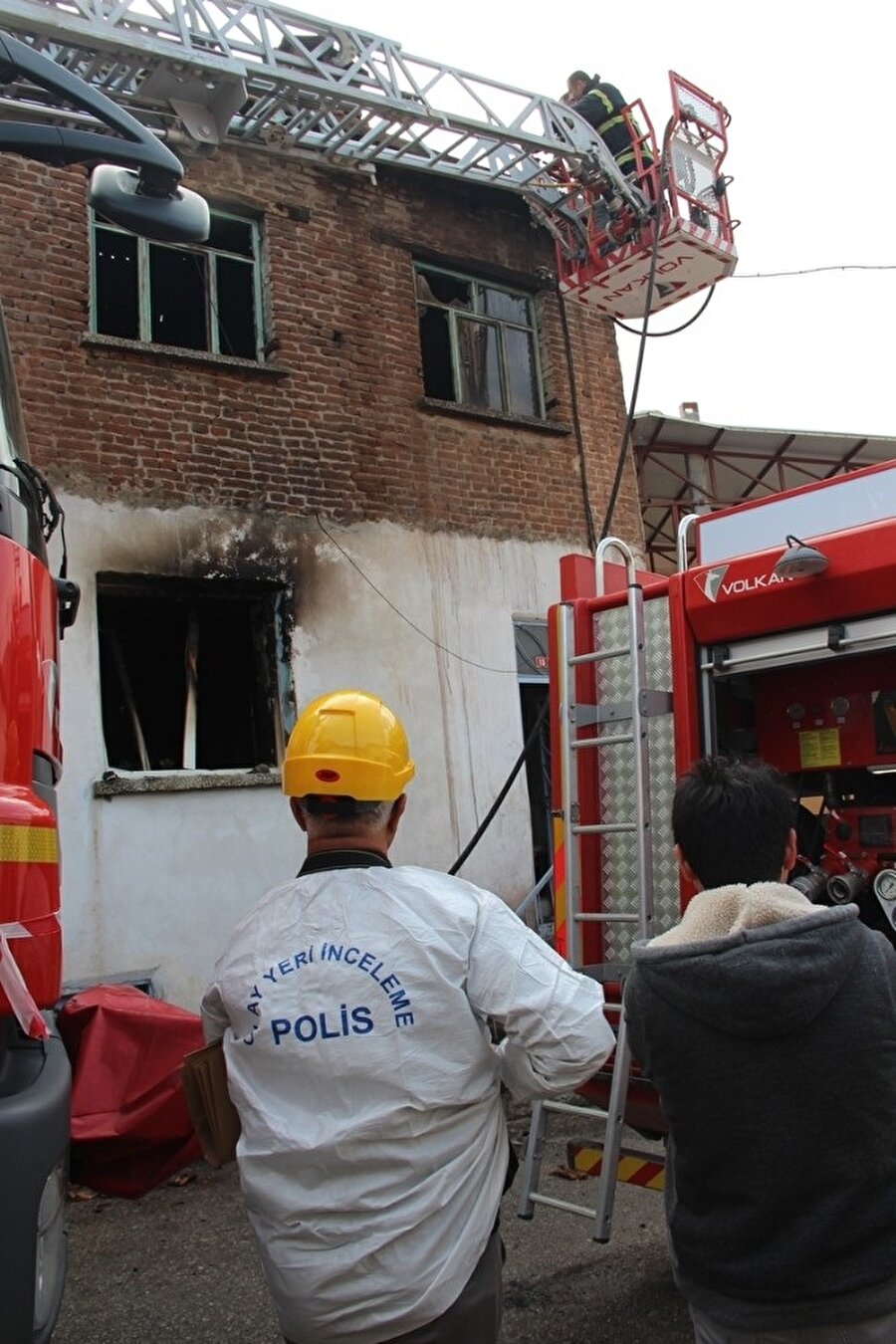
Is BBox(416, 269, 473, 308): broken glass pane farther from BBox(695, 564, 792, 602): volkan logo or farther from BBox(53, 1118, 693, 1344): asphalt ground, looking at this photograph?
BBox(53, 1118, 693, 1344): asphalt ground

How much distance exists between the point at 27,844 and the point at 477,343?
315 inches

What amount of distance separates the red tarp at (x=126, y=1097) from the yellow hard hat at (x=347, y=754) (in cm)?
294

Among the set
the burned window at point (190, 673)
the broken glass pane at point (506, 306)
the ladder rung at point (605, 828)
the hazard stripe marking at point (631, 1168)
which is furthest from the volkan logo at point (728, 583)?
the broken glass pane at point (506, 306)

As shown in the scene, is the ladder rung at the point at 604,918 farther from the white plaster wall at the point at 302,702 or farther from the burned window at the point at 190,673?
the burned window at the point at 190,673

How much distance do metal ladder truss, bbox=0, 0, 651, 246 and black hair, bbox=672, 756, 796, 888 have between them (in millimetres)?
5230

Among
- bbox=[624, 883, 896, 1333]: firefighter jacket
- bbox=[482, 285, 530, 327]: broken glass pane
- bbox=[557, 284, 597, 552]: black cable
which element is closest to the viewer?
bbox=[624, 883, 896, 1333]: firefighter jacket

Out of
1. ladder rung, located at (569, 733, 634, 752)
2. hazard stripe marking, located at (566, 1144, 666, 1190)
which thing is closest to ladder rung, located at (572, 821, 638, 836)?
ladder rung, located at (569, 733, 634, 752)

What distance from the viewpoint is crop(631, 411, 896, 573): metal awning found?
12102 millimetres

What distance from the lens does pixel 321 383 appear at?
8133mm

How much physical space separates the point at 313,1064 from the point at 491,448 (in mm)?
7497

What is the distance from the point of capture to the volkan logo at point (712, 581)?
4.11m

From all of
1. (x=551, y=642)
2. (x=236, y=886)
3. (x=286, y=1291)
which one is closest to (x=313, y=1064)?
(x=286, y=1291)

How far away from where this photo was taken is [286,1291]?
1931 mm

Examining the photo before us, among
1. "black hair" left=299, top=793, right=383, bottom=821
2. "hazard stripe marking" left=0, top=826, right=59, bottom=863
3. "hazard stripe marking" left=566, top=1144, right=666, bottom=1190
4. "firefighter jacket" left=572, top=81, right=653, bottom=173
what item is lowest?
"hazard stripe marking" left=566, top=1144, right=666, bottom=1190
